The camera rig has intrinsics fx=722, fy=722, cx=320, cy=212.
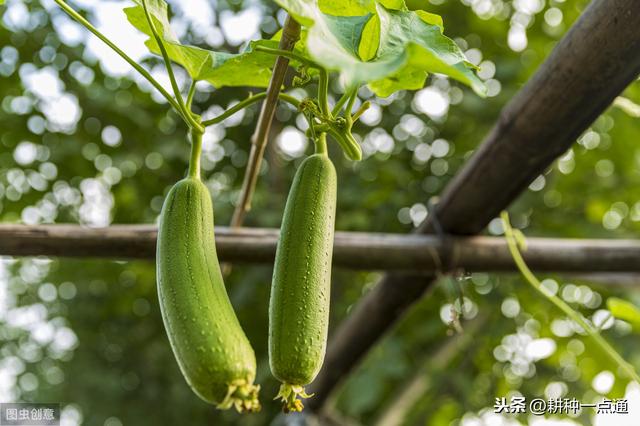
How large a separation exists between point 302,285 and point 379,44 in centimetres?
21

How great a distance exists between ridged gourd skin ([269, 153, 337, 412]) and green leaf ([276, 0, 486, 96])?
0.12 meters

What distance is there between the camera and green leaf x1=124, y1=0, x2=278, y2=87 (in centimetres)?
71

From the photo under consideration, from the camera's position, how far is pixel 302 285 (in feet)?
1.97

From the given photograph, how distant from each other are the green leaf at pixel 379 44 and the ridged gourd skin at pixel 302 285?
0.12m

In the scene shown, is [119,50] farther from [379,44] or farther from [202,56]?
[379,44]

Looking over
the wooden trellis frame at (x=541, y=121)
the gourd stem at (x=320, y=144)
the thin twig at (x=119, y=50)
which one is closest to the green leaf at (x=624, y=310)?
the wooden trellis frame at (x=541, y=121)

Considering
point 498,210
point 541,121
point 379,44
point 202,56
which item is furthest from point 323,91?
point 498,210

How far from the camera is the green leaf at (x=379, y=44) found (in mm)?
487

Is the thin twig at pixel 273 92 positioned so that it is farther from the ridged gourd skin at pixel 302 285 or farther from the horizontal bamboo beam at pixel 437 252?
the horizontal bamboo beam at pixel 437 252

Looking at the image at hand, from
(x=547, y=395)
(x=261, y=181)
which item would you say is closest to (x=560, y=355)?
(x=547, y=395)

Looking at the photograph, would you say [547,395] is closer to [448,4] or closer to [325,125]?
[448,4]

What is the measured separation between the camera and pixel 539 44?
89.3 inches

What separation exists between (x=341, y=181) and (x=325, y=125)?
1.64m

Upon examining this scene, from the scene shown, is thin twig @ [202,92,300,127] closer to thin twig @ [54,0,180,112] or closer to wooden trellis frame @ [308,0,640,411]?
thin twig @ [54,0,180,112]
